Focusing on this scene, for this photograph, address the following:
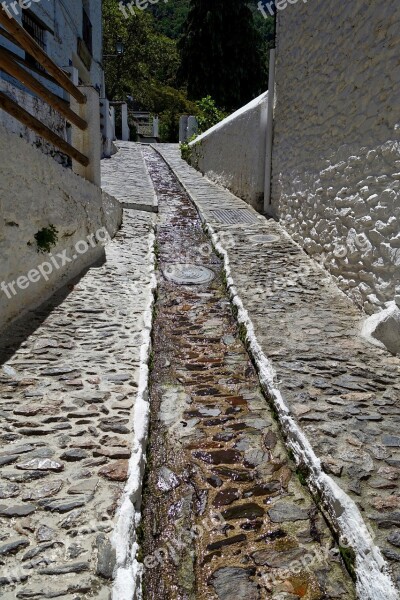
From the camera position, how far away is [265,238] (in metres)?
8.28

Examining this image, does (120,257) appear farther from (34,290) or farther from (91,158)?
(34,290)

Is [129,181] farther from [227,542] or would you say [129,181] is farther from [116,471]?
[227,542]

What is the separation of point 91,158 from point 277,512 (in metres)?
6.11

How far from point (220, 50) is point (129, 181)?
14.6 metres

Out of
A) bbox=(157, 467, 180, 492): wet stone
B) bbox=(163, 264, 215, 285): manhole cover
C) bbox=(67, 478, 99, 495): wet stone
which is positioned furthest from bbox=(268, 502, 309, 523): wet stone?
bbox=(163, 264, 215, 285): manhole cover

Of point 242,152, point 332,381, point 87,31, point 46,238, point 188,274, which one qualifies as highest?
point 87,31

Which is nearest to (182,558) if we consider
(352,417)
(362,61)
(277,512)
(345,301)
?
(277,512)

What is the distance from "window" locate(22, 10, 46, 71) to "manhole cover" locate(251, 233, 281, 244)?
7.49 meters

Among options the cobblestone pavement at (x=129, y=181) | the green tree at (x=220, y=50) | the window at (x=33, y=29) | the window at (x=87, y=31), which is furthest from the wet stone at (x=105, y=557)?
the green tree at (x=220, y=50)

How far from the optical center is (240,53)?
2478 centimetres

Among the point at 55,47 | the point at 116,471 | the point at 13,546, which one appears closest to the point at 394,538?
the point at 116,471

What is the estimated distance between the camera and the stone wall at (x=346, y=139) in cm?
471

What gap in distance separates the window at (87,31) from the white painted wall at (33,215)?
1394 centimetres

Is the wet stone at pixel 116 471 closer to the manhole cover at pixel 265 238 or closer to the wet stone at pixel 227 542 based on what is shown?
the wet stone at pixel 227 542
